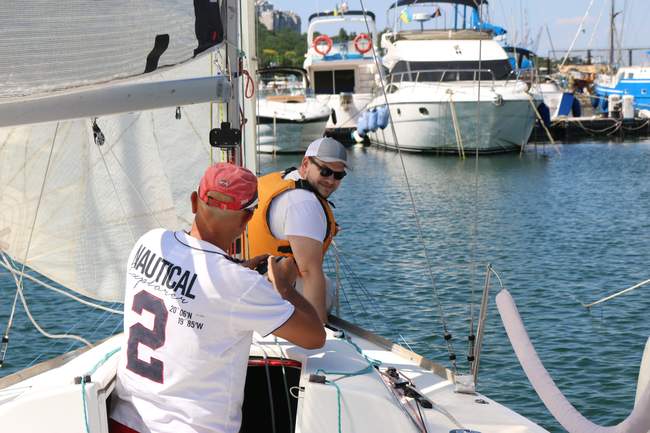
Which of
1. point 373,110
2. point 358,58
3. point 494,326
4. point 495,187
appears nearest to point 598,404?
point 494,326

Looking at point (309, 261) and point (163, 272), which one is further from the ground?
point (163, 272)

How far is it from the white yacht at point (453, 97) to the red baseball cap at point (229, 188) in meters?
25.8

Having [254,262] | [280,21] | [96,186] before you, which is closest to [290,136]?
[96,186]

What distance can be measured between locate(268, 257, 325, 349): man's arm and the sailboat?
345 mm

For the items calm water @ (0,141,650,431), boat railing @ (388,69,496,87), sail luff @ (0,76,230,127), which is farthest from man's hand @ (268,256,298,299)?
boat railing @ (388,69,496,87)

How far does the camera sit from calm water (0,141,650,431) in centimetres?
826

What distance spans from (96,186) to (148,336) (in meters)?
2.76

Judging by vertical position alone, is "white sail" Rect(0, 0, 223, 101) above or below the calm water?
above

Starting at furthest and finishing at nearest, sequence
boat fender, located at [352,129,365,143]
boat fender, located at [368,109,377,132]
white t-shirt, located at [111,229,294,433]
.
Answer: boat fender, located at [352,129,365,143] < boat fender, located at [368,109,377,132] < white t-shirt, located at [111,229,294,433]

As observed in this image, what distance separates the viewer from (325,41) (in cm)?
4244

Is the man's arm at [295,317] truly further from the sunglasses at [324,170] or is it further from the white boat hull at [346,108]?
the white boat hull at [346,108]

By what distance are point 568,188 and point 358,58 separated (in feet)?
70.2

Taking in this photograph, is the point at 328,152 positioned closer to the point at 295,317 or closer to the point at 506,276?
the point at 295,317

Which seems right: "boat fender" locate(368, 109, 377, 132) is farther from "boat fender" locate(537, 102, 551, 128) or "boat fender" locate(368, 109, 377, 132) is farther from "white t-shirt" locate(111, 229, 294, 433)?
"white t-shirt" locate(111, 229, 294, 433)
